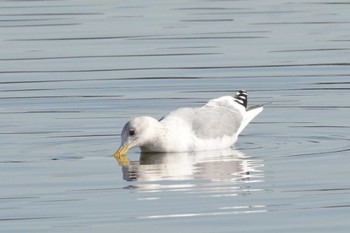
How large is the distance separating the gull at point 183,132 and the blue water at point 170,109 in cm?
A: 19

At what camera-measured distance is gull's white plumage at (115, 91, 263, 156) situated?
1595 cm

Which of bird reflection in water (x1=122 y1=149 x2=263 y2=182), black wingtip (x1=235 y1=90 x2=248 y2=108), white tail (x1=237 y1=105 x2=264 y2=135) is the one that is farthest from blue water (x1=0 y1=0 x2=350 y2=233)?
black wingtip (x1=235 y1=90 x2=248 y2=108)

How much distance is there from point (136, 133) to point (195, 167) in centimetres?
120

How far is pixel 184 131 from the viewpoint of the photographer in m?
16.1

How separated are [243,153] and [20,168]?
7.97 feet

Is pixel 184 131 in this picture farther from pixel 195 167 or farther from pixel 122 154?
pixel 195 167

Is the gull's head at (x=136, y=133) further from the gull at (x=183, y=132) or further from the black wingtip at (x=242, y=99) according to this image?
the black wingtip at (x=242, y=99)

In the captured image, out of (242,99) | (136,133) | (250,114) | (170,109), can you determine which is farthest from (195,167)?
(170,109)

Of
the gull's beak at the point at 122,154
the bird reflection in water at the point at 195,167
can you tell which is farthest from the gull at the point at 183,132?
the bird reflection in water at the point at 195,167

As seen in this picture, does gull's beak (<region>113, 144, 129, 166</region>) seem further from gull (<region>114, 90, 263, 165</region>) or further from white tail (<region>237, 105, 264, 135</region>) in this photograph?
white tail (<region>237, 105, 264, 135</region>)

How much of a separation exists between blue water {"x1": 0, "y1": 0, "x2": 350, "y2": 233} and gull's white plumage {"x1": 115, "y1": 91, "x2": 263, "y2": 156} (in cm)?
20

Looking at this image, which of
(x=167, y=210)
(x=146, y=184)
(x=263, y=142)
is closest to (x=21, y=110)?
(x=263, y=142)

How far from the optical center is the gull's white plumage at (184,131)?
52.3 ft

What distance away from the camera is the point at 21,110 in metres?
18.3
